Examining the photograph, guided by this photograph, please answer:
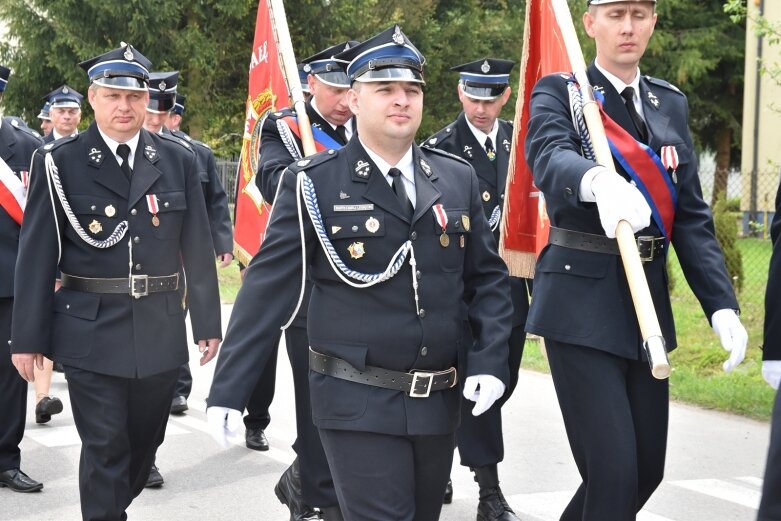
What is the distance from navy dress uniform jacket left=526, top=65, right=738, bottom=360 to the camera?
4.40 metres

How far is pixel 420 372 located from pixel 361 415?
0.79 feet

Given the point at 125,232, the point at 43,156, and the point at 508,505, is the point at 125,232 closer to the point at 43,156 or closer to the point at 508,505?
the point at 43,156

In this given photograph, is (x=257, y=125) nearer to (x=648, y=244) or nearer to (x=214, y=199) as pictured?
(x=214, y=199)

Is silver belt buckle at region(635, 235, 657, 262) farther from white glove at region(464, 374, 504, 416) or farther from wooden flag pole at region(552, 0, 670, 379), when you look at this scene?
white glove at region(464, 374, 504, 416)

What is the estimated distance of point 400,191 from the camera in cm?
413

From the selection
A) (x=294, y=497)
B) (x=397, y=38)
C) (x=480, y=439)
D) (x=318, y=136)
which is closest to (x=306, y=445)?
(x=294, y=497)

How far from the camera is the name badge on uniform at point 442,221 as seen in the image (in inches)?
162

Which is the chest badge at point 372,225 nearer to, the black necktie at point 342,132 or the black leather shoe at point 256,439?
the black necktie at point 342,132

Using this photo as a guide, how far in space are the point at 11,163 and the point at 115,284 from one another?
239 cm

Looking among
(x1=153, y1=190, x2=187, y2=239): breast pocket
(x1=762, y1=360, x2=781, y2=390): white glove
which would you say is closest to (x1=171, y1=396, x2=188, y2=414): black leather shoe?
(x1=153, y1=190, x2=187, y2=239): breast pocket

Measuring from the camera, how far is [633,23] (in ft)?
14.7

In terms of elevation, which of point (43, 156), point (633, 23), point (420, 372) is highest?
point (633, 23)

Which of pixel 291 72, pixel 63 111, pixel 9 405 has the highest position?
pixel 291 72

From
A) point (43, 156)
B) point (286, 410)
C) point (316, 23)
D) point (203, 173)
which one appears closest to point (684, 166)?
point (43, 156)
